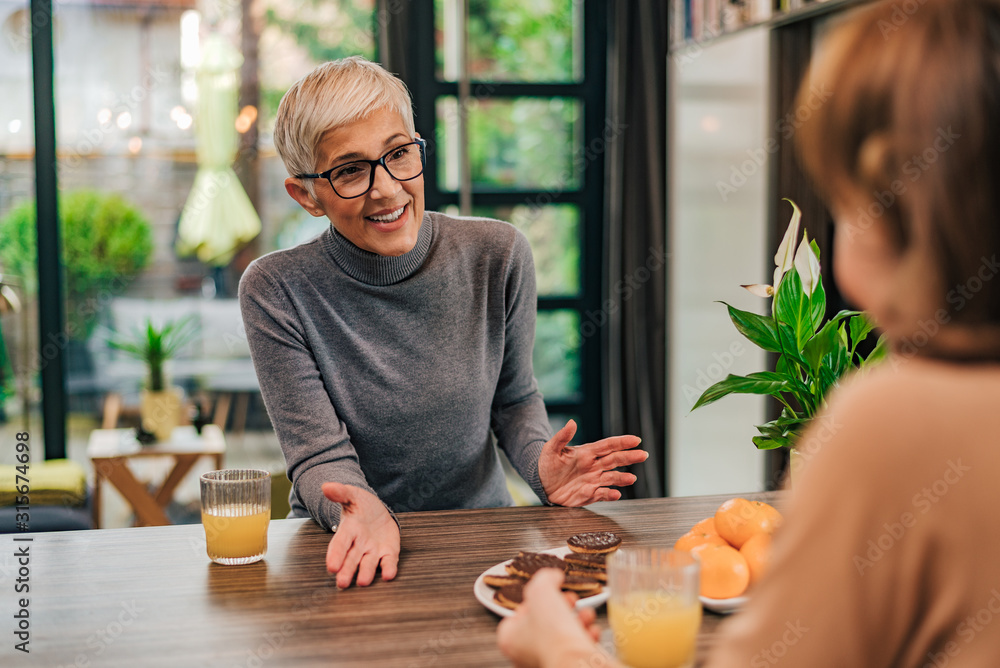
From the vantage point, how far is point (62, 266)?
382 centimetres

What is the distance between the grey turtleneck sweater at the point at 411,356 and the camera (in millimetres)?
1499

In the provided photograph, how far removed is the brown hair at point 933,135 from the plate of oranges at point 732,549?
54 cm

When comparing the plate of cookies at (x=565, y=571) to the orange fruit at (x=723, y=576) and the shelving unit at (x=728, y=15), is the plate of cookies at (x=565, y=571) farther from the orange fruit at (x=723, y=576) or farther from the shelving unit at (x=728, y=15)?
the shelving unit at (x=728, y=15)

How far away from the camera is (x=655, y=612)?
0.84 m

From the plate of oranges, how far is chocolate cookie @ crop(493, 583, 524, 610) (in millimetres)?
204

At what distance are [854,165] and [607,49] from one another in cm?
374

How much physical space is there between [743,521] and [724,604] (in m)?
0.12

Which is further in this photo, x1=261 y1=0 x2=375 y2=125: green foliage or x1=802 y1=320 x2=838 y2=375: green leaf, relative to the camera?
x1=261 y1=0 x2=375 y2=125: green foliage

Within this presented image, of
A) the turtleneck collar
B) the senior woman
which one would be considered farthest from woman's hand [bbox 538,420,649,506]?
the turtleneck collar

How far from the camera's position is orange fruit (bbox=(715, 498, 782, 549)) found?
1.06 m

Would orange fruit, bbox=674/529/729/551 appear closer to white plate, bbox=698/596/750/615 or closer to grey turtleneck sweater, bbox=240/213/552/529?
white plate, bbox=698/596/750/615

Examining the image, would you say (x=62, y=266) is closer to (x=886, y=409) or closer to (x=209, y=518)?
(x=209, y=518)

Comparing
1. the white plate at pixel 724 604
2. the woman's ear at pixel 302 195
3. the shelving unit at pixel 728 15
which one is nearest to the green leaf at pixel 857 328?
the white plate at pixel 724 604

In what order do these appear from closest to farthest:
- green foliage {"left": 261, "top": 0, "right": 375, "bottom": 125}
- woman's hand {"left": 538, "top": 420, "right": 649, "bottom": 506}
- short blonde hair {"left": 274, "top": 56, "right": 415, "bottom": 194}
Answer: woman's hand {"left": 538, "top": 420, "right": 649, "bottom": 506} → short blonde hair {"left": 274, "top": 56, "right": 415, "bottom": 194} → green foliage {"left": 261, "top": 0, "right": 375, "bottom": 125}
